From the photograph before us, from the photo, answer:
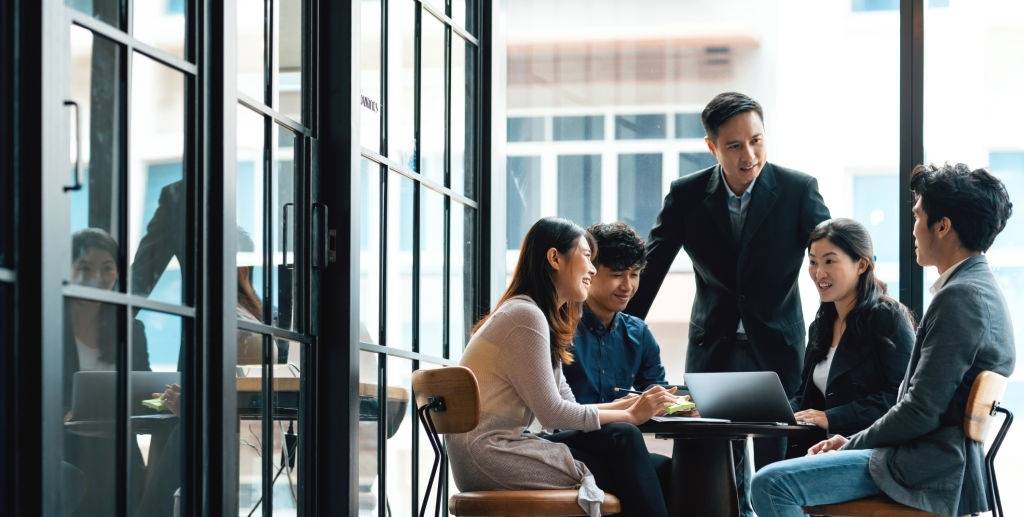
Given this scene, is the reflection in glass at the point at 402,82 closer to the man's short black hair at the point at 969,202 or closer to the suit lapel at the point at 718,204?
the suit lapel at the point at 718,204

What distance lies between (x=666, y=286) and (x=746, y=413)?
6.44 m

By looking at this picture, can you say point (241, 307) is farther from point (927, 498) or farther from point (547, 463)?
point (927, 498)

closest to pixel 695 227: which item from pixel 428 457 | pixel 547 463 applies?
pixel 428 457

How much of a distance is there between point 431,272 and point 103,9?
1.82m

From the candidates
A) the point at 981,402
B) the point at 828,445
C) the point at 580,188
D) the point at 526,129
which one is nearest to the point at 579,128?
the point at 526,129

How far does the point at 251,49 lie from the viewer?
310 centimetres

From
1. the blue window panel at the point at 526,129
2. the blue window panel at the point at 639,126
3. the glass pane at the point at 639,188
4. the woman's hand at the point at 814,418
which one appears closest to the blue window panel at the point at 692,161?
the glass pane at the point at 639,188

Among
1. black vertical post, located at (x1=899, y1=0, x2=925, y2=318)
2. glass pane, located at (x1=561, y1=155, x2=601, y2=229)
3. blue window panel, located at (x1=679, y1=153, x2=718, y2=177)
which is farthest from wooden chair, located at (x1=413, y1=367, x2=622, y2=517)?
blue window panel, located at (x1=679, y1=153, x2=718, y2=177)

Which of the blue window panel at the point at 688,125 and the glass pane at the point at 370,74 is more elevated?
the blue window panel at the point at 688,125

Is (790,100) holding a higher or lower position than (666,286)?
higher

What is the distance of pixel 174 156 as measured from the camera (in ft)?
9.00

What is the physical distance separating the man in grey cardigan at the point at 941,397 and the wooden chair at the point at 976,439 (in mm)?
22

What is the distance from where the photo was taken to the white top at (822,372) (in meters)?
3.63

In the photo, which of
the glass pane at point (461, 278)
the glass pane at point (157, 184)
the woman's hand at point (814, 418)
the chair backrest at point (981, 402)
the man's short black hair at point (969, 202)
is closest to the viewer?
the glass pane at point (157, 184)
